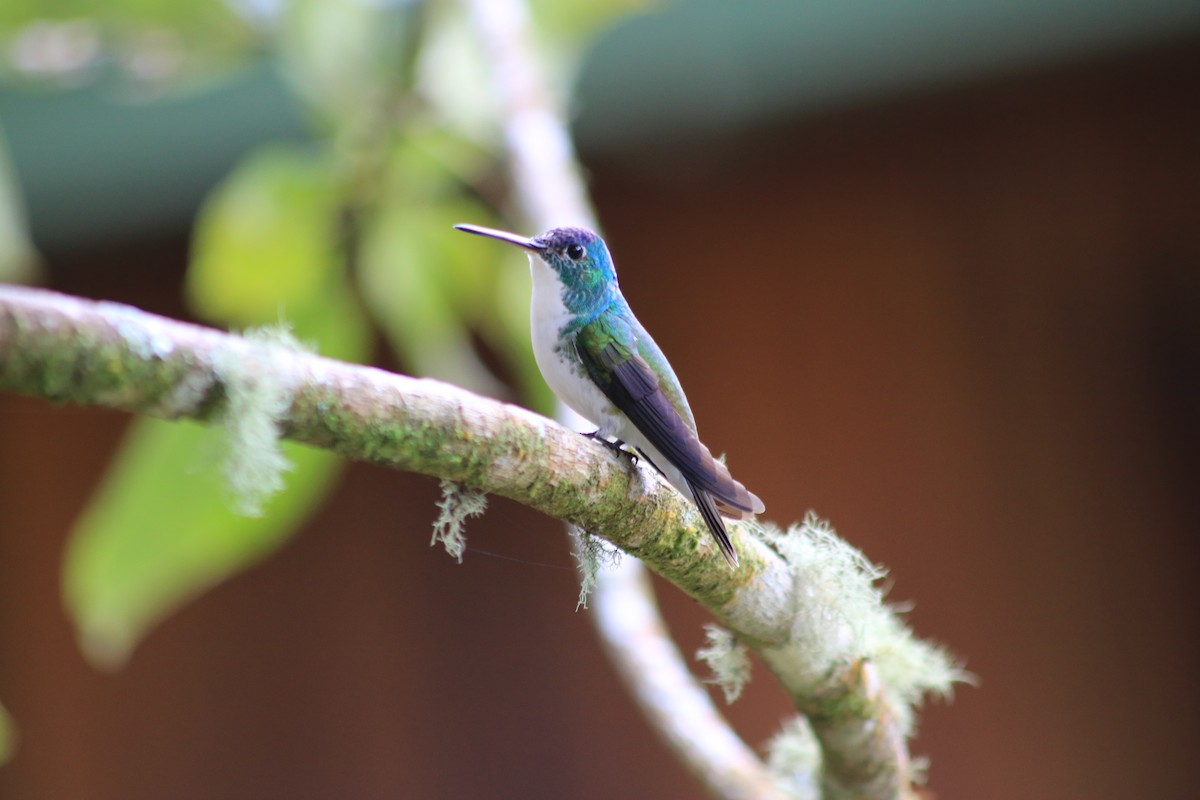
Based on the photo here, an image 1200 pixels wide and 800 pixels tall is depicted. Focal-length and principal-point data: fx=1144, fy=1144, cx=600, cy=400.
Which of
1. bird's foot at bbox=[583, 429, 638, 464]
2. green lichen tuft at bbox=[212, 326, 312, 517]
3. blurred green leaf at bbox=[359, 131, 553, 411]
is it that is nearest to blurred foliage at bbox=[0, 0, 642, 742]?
blurred green leaf at bbox=[359, 131, 553, 411]

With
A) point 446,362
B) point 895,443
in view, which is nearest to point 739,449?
point 895,443

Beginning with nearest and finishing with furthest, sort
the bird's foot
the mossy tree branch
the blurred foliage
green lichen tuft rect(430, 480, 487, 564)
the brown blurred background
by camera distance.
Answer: the mossy tree branch → green lichen tuft rect(430, 480, 487, 564) → the bird's foot → the blurred foliage → the brown blurred background

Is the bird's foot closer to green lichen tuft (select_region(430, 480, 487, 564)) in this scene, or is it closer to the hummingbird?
the hummingbird

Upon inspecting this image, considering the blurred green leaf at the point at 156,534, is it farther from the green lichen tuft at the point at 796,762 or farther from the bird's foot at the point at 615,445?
the green lichen tuft at the point at 796,762

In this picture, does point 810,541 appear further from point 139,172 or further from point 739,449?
point 139,172

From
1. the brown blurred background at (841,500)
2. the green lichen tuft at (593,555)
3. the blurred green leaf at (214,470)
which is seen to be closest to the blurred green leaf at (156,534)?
the blurred green leaf at (214,470)

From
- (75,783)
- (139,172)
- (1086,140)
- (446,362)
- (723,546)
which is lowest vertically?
(75,783)
